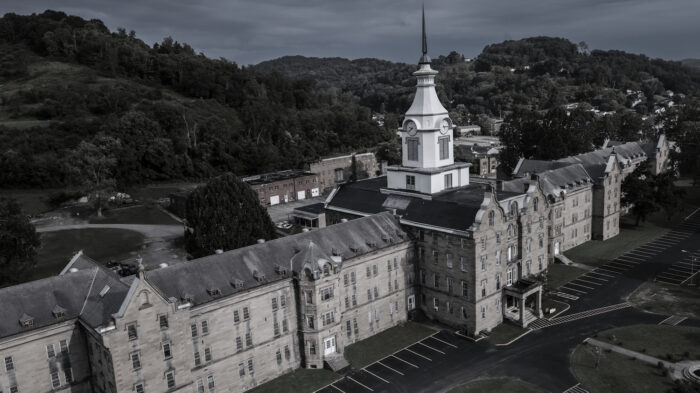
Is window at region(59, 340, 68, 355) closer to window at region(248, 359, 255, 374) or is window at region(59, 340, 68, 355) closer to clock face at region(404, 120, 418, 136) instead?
window at region(248, 359, 255, 374)

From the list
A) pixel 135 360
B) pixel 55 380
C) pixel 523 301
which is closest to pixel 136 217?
pixel 55 380

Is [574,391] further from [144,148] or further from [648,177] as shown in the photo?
[144,148]

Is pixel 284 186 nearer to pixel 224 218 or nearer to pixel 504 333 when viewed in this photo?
pixel 224 218

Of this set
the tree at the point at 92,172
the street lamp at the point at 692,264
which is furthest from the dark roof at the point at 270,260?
the tree at the point at 92,172

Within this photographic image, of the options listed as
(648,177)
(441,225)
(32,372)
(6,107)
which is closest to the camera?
(32,372)

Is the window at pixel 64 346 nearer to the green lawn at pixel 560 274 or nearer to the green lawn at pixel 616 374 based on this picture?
the green lawn at pixel 616 374

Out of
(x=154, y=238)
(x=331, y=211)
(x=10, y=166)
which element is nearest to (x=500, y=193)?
(x=331, y=211)
